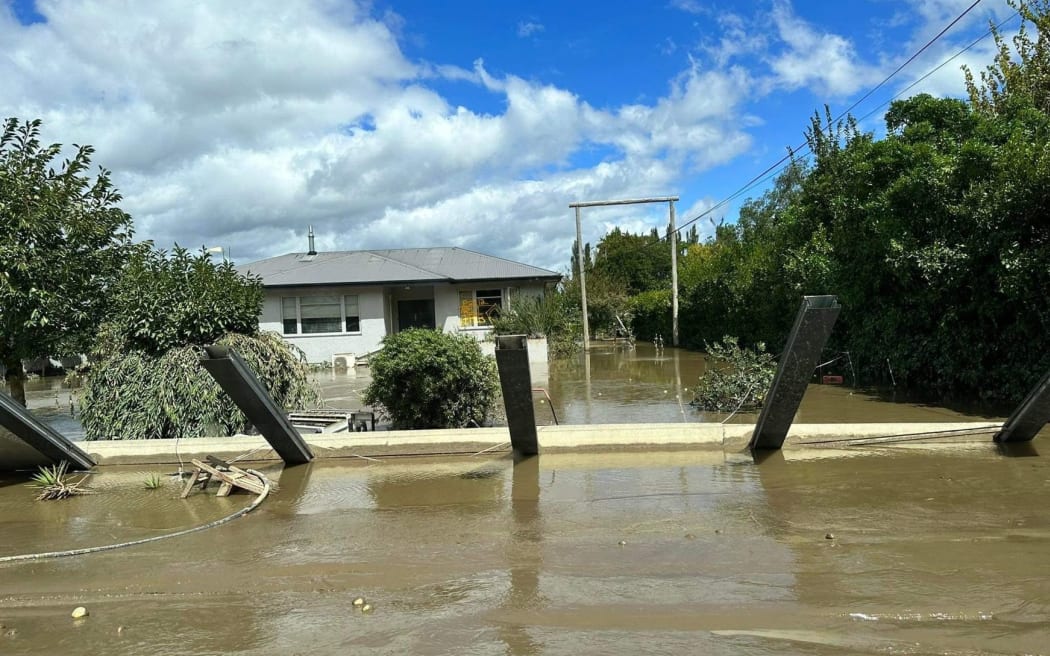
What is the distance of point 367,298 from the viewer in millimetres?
26375

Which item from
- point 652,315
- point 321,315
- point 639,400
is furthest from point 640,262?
point 639,400

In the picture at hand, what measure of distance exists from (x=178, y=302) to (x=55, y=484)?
3197 millimetres

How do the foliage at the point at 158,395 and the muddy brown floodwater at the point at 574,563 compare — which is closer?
the muddy brown floodwater at the point at 574,563

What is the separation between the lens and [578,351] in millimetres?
27750

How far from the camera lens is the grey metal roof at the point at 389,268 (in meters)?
25.8

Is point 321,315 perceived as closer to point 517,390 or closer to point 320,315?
point 320,315

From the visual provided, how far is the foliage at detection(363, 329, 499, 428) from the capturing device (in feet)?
31.8

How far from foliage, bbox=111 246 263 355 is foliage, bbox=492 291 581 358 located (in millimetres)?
11874

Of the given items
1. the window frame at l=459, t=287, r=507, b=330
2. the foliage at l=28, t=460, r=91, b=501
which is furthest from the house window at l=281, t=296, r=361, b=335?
the foliage at l=28, t=460, r=91, b=501

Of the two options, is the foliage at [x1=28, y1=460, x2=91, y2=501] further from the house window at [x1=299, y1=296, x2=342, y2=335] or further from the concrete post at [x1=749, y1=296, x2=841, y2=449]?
the house window at [x1=299, y1=296, x2=342, y2=335]

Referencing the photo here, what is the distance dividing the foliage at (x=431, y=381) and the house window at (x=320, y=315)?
54.4ft

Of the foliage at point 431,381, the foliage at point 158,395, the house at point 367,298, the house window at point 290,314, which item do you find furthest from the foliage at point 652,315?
the foliage at point 158,395

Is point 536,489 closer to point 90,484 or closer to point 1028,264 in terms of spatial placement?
point 90,484

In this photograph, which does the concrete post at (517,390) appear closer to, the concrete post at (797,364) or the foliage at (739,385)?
the concrete post at (797,364)
